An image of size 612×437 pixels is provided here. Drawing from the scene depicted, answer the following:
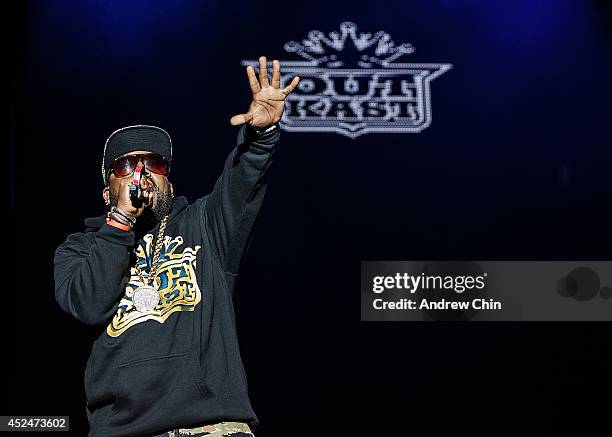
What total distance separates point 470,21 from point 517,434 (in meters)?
1.95

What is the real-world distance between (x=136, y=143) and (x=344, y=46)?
90.9 inches

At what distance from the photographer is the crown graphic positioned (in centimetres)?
395

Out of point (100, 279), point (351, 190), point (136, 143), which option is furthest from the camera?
point (351, 190)

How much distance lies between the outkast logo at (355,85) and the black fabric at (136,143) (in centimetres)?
206

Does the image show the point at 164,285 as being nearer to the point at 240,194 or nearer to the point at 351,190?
the point at 240,194

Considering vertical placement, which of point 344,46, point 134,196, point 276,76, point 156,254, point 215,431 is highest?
point 344,46

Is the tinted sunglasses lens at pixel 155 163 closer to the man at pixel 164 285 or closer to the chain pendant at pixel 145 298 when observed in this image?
the man at pixel 164 285

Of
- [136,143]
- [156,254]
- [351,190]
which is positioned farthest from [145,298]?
[351,190]

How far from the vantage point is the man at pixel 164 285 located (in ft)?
5.36

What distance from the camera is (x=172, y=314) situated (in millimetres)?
1703

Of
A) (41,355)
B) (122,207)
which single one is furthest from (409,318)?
(122,207)

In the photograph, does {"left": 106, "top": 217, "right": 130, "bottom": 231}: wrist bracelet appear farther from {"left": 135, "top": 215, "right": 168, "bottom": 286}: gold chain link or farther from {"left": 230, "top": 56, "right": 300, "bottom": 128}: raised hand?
{"left": 230, "top": 56, "right": 300, "bottom": 128}: raised hand

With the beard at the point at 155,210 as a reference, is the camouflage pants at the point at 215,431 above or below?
below

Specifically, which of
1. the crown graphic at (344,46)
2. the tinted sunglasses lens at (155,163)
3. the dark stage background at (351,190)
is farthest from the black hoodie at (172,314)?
the crown graphic at (344,46)
